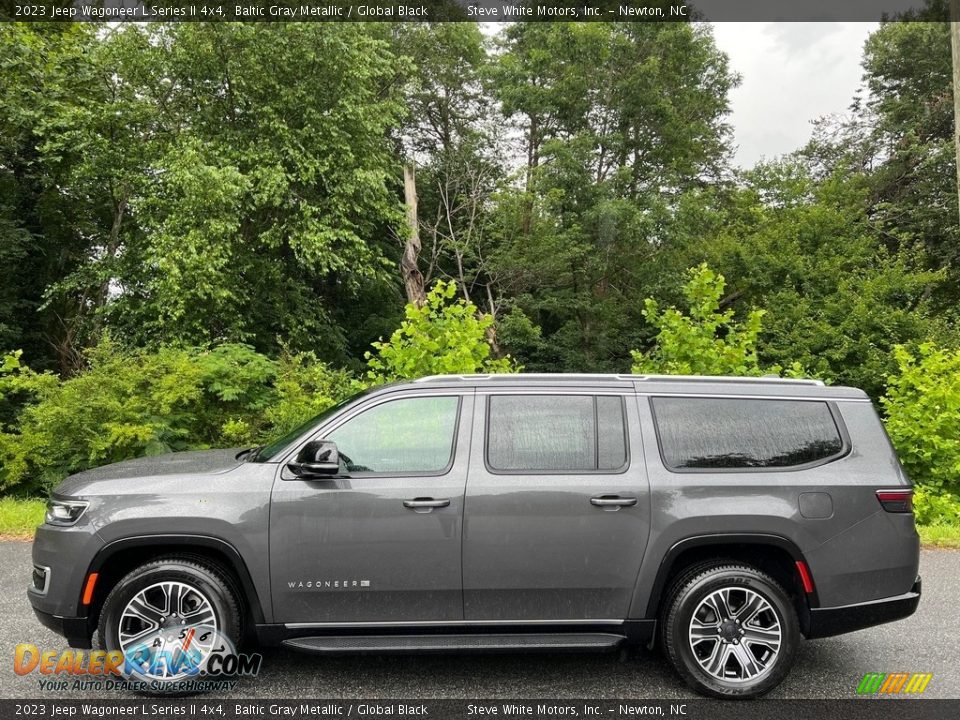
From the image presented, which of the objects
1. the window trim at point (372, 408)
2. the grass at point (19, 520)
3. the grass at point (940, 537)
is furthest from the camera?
the grass at point (19, 520)

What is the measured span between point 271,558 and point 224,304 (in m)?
14.9

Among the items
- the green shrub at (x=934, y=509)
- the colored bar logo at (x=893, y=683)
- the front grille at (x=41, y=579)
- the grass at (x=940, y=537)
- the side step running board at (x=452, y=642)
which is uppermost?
the front grille at (x=41, y=579)

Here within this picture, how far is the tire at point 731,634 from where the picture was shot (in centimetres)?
409

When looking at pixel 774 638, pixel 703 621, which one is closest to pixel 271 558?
pixel 703 621

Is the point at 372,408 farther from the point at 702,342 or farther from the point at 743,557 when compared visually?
the point at 702,342

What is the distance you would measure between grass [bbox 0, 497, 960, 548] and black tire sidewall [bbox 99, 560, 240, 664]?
4.57 metres

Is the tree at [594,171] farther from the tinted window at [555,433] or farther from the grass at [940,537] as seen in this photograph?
the tinted window at [555,433]

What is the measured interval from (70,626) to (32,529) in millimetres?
4660

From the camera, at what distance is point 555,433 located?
431 cm

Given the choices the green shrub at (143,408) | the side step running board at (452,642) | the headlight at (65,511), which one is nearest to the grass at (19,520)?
the green shrub at (143,408)

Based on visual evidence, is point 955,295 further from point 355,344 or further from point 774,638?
point 774,638

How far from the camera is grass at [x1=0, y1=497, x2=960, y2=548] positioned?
7672 millimetres

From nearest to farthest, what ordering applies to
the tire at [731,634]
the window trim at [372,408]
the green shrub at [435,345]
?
the tire at [731,634] < the window trim at [372,408] < the green shrub at [435,345]

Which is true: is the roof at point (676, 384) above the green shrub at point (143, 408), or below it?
above
